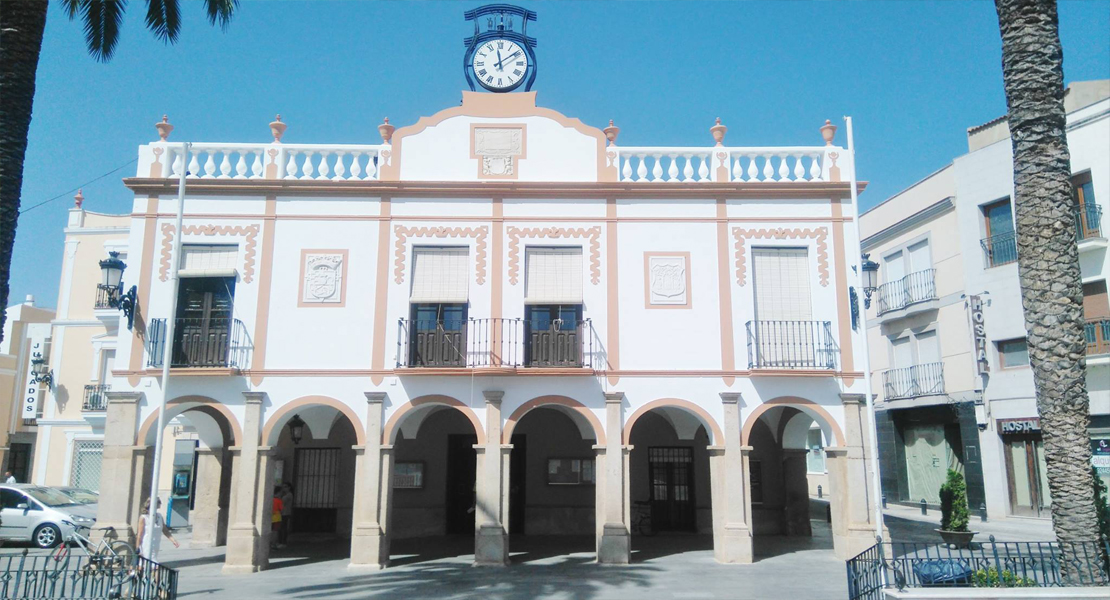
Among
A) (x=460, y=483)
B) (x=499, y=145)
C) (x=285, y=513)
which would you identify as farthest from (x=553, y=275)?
(x=285, y=513)

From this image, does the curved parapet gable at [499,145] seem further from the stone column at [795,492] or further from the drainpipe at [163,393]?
the stone column at [795,492]

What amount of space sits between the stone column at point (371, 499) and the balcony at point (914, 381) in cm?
1895

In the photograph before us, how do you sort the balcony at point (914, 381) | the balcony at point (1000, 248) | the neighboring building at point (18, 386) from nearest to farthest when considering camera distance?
1. the balcony at point (1000, 248)
2. the balcony at point (914, 381)
3. the neighboring building at point (18, 386)

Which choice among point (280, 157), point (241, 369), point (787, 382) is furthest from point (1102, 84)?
point (241, 369)

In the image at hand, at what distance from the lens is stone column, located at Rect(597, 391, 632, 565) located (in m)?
16.0

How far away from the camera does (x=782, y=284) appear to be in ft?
56.6

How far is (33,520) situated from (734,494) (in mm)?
16674

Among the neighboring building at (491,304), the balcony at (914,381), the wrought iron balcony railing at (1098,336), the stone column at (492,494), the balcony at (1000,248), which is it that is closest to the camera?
the stone column at (492,494)

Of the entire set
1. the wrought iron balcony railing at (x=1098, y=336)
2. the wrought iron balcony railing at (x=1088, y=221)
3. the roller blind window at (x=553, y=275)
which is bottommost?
the wrought iron balcony railing at (x=1098, y=336)

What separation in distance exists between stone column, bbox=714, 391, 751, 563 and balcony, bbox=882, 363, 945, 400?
13.2 metres

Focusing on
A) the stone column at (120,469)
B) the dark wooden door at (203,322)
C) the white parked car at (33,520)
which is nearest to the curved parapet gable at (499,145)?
the dark wooden door at (203,322)

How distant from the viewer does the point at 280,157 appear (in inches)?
683

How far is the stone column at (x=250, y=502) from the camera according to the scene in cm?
1553

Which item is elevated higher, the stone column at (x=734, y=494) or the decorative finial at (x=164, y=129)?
the decorative finial at (x=164, y=129)
